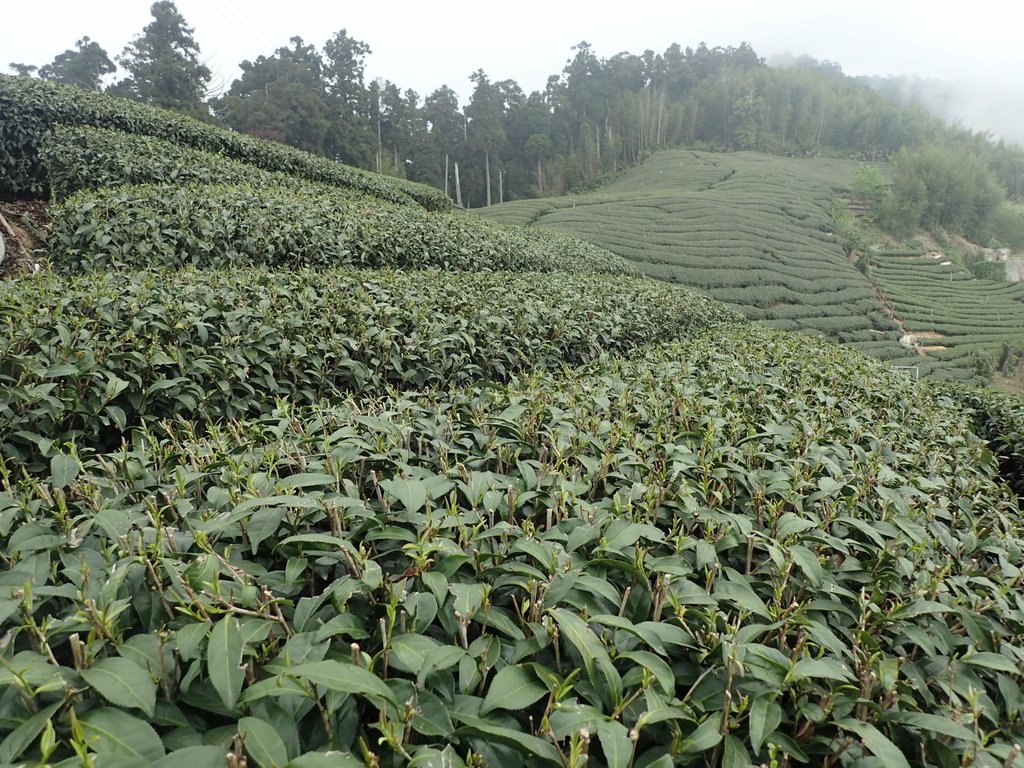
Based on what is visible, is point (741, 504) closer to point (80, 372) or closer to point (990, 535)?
point (990, 535)

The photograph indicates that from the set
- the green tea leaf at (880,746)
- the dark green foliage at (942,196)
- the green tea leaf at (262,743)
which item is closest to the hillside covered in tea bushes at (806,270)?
the dark green foliage at (942,196)

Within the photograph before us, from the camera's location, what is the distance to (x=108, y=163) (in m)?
6.71

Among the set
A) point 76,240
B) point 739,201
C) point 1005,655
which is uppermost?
point 739,201

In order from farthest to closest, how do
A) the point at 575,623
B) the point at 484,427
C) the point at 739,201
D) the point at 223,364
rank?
1. the point at 739,201
2. the point at 223,364
3. the point at 484,427
4. the point at 575,623

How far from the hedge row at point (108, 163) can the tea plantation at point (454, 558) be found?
4.55m

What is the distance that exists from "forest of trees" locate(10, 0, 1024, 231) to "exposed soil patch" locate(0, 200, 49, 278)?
2537 cm

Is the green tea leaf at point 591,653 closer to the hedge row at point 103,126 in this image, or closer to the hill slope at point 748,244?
the hedge row at point 103,126

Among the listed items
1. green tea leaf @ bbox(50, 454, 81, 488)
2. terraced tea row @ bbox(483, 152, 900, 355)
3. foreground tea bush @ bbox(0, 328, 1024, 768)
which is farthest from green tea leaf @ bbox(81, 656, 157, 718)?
terraced tea row @ bbox(483, 152, 900, 355)

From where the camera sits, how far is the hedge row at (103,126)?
7.07m

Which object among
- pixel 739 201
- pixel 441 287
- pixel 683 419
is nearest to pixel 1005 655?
pixel 683 419

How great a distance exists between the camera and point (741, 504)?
1728 millimetres

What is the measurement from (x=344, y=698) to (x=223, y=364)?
222 cm

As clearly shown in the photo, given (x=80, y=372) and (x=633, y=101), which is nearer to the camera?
(x=80, y=372)

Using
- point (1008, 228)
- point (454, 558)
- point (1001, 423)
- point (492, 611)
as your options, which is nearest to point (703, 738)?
point (492, 611)
